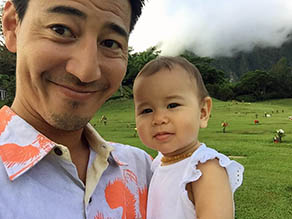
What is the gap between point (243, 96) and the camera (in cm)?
2795

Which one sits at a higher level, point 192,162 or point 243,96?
point 192,162

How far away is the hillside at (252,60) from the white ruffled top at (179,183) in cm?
6123

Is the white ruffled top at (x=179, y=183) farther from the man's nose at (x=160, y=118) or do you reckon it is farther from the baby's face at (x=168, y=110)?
the man's nose at (x=160, y=118)

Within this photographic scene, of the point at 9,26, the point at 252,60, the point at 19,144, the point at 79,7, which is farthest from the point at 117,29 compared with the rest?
the point at 252,60

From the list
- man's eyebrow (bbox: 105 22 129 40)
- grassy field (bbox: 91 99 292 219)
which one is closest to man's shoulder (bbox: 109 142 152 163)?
man's eyebrow (bbox: 105 22 129 40)

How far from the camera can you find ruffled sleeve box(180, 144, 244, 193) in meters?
1.26

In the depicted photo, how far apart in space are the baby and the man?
0.24 meters

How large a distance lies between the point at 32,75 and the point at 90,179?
0.48 metres

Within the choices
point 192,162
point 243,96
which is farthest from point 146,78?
point 243,96

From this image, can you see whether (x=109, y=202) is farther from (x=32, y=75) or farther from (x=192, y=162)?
(x=32, y=75)

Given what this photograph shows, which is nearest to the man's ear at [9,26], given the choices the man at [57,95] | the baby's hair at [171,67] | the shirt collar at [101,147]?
the man at [57,95]

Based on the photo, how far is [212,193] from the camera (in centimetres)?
122

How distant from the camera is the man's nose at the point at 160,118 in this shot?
1393 mm

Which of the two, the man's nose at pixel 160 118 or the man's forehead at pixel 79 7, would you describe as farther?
the man's nose at pixel 160 118
